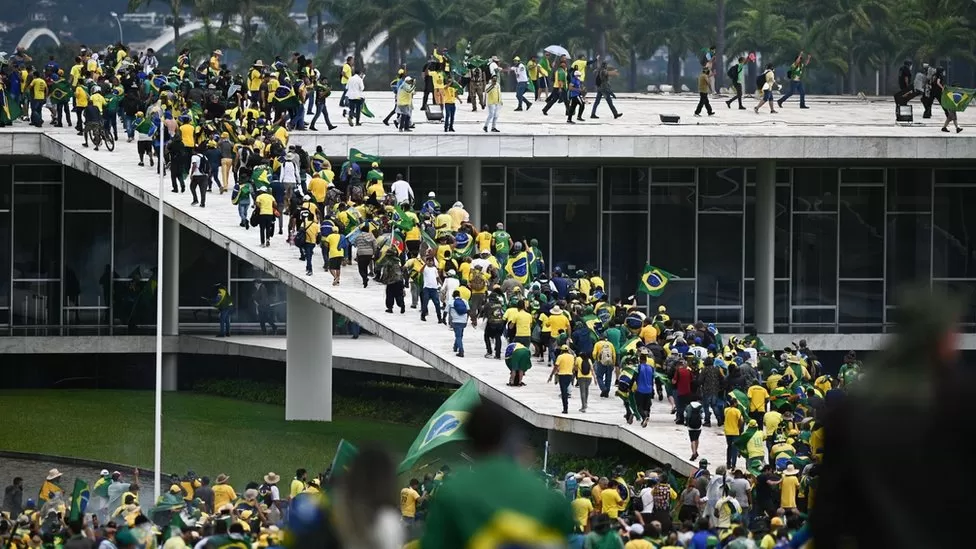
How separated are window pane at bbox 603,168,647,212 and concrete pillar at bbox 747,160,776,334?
2363mm

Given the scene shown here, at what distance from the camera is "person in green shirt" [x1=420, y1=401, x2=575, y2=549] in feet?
15.3

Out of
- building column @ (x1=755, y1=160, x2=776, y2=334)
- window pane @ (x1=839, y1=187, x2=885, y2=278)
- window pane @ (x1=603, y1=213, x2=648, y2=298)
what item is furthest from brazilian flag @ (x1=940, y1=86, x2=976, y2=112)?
window pane @ (x1=603, y1=213, x2=648, y2=298)

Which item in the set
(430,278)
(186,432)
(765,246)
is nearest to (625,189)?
(765,246)

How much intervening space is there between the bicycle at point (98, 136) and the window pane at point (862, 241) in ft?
49.5

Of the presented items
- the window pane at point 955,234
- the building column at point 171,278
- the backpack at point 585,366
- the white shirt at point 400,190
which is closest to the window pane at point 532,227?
the building column at point 171,278

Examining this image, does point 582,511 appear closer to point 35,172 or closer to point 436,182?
point 436,182

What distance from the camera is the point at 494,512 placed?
4684 mm

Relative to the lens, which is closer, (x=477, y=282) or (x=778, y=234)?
(x=477, y=282)

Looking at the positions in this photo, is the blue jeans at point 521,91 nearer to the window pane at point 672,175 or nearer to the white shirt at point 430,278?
the window pane at point 672,175

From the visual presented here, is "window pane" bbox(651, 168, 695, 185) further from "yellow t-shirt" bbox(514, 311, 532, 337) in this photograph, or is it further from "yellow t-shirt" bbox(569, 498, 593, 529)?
"yellow t-shirt" bbox(569, 498, 593, 529)

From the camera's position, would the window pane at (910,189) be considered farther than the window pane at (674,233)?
No

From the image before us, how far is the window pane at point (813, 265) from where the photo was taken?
38.2 meters

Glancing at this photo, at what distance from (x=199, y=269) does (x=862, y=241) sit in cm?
1358

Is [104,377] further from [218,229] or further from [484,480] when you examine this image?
[484,480]
